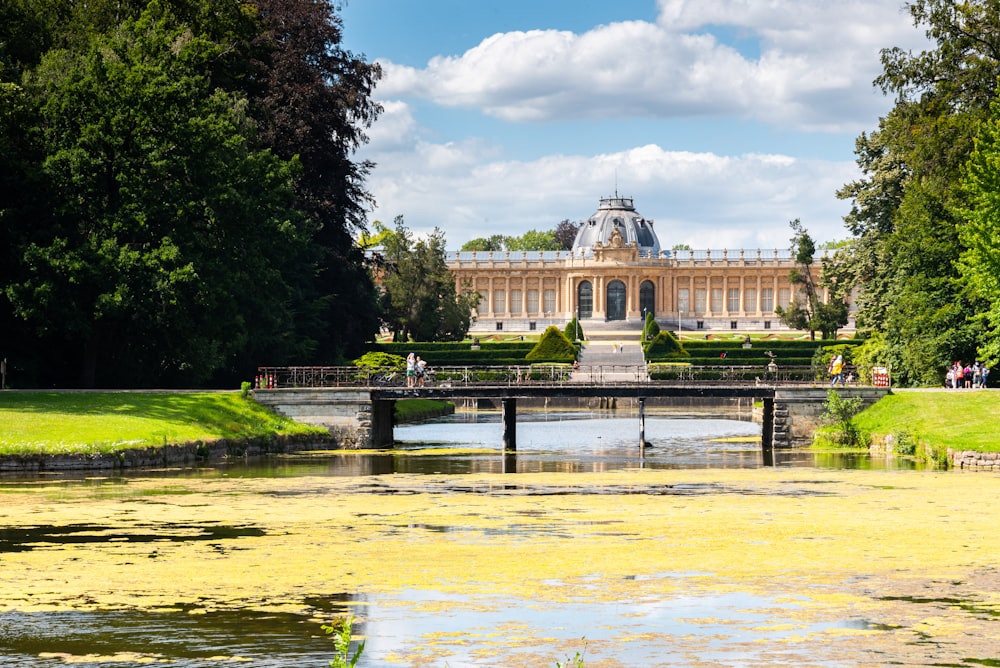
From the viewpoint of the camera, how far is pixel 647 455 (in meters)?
47.2

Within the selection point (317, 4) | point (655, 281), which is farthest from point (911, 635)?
point (655, 281)

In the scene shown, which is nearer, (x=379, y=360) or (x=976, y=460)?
(x=976, y=460)

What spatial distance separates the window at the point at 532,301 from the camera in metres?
Answer: 172

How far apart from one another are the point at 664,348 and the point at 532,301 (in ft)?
234

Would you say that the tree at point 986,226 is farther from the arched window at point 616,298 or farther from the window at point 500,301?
Answer: the window at point 500,301

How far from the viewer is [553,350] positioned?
92.2 meters

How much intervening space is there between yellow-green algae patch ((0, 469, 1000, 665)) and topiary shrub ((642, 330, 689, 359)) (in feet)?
209

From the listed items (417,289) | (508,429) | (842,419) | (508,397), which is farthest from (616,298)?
(508,429)

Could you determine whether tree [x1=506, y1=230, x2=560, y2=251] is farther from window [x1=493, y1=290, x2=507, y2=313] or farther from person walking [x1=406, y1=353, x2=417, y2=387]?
person walking [x1=406, y1=353, x2=417, y2=387]

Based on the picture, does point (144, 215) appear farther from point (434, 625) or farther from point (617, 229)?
point (617, 229)

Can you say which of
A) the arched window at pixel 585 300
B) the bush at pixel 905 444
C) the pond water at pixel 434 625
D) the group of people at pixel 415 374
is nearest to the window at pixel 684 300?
the arched window at pixel 585 300

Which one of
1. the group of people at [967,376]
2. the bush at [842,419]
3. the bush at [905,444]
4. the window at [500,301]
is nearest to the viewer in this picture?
the bush at [905,444]

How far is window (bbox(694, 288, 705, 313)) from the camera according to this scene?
16812cm

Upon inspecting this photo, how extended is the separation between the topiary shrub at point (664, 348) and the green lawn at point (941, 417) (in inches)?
1851
